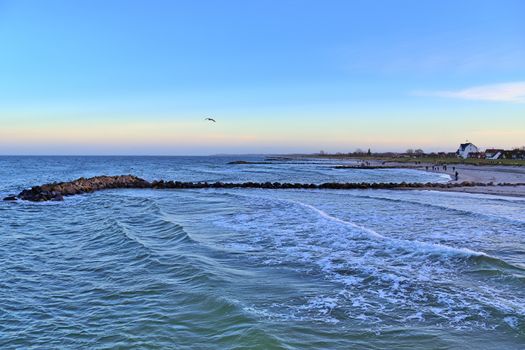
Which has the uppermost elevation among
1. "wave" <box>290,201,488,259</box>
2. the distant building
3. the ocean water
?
the distant building

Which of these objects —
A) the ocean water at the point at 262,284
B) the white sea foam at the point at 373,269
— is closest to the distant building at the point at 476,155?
the ocean water at the point at 262,284

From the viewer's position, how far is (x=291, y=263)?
1067cm

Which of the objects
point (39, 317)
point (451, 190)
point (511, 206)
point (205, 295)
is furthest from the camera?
point (451, 190)

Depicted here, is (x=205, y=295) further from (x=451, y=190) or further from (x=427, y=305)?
(x=451, y=190)

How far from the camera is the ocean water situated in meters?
6.43

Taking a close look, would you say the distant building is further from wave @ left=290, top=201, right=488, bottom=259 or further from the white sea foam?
wave @ left=290, top=201, right=488, bottom=259

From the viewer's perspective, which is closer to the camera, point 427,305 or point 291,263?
point 427,305

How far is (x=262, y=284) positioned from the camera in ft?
29.3

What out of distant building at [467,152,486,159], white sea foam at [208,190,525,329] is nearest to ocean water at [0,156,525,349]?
white sea foam at [208,190,525,329]

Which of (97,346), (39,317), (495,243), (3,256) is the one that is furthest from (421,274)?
(3,256)

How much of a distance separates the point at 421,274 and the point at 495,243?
4.95 meters

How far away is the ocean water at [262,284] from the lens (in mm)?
A: 6434

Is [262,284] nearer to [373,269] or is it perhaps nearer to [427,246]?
[373,269]


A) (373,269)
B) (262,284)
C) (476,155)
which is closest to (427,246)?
(373,269)
